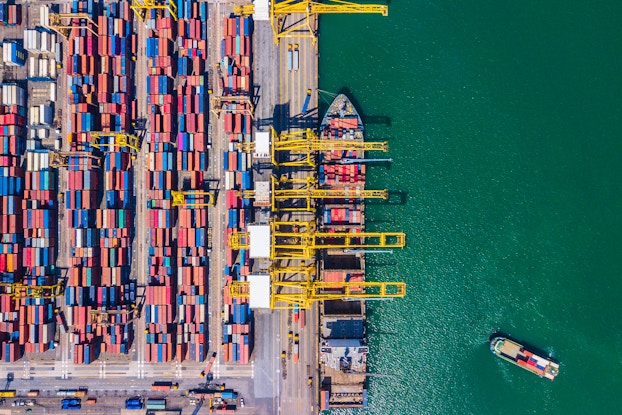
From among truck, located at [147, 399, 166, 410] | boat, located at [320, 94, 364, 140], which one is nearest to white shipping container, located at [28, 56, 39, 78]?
boat, located at [320, 94, 364, 140]

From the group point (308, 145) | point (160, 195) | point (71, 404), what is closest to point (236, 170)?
point (308, 145)

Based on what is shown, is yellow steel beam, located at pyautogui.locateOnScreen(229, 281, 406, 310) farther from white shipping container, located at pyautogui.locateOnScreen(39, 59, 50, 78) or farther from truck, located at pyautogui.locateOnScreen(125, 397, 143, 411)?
white shipping container, located at pyautogui.locateOnScreen(39, 59, 50, 78)

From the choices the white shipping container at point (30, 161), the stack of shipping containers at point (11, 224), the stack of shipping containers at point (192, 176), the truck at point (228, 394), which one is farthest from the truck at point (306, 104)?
the truck at point (228, 394)

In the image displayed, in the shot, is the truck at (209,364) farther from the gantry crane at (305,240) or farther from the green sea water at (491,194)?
the green sea water at (491,194)

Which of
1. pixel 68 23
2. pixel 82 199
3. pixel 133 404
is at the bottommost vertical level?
pixel 133 404

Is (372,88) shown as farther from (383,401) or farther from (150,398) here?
(150,398)

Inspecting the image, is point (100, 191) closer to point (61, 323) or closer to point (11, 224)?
point (11, 224)
